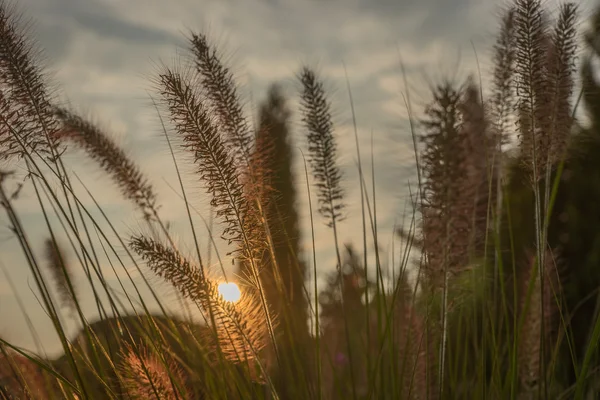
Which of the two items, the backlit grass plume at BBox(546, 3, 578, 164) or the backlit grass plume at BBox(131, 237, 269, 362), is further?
the backlit grass plume at BBox(546, 3, 578, 164)

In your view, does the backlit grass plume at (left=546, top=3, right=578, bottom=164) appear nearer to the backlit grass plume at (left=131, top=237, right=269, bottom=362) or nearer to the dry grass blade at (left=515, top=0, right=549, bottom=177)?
the dry grass blade at (left=515, top=0, right=549, bottom=177)

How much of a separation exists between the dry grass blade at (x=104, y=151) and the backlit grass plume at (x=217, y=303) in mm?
767

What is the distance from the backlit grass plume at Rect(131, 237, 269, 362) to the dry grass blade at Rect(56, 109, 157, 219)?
2.52ft

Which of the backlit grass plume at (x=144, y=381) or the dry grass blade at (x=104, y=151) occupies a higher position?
the dry grass blade at (x=104, y=151)

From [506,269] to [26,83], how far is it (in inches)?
190

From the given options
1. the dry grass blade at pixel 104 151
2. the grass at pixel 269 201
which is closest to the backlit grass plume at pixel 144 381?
the grass at pixel 269 201

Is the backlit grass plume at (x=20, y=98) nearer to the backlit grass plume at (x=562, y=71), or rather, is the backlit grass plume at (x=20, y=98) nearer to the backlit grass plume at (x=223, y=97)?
the backlit grass plume at (x=223, y=97)

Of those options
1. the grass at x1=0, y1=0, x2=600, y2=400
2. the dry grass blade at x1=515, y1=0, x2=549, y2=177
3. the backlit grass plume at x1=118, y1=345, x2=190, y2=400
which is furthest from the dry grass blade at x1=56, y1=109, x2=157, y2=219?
the dry grass blade at x1=515, y1=0, x2=549, y2=177

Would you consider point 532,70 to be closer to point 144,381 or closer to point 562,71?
point 562,71

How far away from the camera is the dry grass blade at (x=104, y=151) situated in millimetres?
2695

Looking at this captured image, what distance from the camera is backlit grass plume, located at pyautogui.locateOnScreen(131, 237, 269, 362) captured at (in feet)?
6.55

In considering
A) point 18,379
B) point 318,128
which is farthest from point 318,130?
point 18,379

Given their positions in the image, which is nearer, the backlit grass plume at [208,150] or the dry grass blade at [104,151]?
the backlit grass plume at [208,150]

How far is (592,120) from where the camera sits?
7.16 meters
